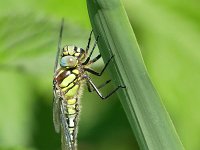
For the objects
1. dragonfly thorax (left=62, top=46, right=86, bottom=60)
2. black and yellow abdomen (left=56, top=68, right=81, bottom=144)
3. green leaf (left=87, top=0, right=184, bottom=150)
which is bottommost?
green leaf (left=87, top=0, right=184, bottom=150)

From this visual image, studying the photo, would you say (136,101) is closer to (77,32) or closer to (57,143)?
(77,32)

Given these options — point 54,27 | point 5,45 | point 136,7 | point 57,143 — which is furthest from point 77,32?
point 57,143

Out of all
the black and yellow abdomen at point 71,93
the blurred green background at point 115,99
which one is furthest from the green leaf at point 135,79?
the blurred green background at point 115,99

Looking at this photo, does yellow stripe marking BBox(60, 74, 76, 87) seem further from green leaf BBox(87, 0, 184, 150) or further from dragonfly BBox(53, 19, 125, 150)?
green leaf BBox(87, 0, 184, 150)

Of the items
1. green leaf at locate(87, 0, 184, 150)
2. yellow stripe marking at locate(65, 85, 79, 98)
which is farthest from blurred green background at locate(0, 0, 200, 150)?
green leaf at locate(87, 0, 184, 150)

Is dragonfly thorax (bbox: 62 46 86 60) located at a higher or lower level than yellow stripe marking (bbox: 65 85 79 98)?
higher

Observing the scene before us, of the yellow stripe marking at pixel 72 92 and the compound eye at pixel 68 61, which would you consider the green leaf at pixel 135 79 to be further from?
the yellow stripe marking at pixel 72 92

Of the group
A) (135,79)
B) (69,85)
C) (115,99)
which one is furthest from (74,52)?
(115,99)
